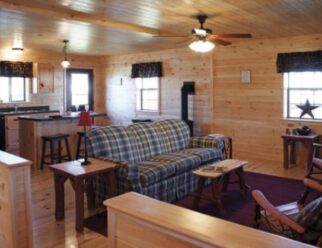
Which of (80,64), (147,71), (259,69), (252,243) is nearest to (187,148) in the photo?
(259,69)

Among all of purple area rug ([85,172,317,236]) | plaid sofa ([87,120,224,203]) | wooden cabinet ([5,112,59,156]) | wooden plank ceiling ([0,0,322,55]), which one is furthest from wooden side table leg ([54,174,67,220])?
wooden cabinet ([5,112,59,156])

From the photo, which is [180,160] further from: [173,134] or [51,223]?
[51,223]

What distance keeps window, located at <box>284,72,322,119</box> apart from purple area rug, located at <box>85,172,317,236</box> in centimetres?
160

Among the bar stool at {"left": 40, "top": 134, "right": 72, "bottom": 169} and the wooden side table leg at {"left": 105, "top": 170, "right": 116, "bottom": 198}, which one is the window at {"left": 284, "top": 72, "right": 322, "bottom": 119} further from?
the bar stool at {"left": 40, "top": 134, "right": 72, "bottom": 169}

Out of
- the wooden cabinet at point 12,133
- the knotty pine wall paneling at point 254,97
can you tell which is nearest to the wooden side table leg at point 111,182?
the knotty pine wall paneling at point 254,97

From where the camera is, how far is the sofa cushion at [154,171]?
379cm

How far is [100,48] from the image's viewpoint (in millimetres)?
7754

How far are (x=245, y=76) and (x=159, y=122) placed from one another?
2.40 m

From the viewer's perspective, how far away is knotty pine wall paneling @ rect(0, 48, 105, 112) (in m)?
8.09

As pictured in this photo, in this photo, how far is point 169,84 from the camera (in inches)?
314

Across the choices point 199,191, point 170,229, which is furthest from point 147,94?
point 170,229

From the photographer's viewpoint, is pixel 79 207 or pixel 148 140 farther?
pixel 148 140

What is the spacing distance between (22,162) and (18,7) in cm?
230

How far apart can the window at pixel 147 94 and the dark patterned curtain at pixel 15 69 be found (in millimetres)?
2707
